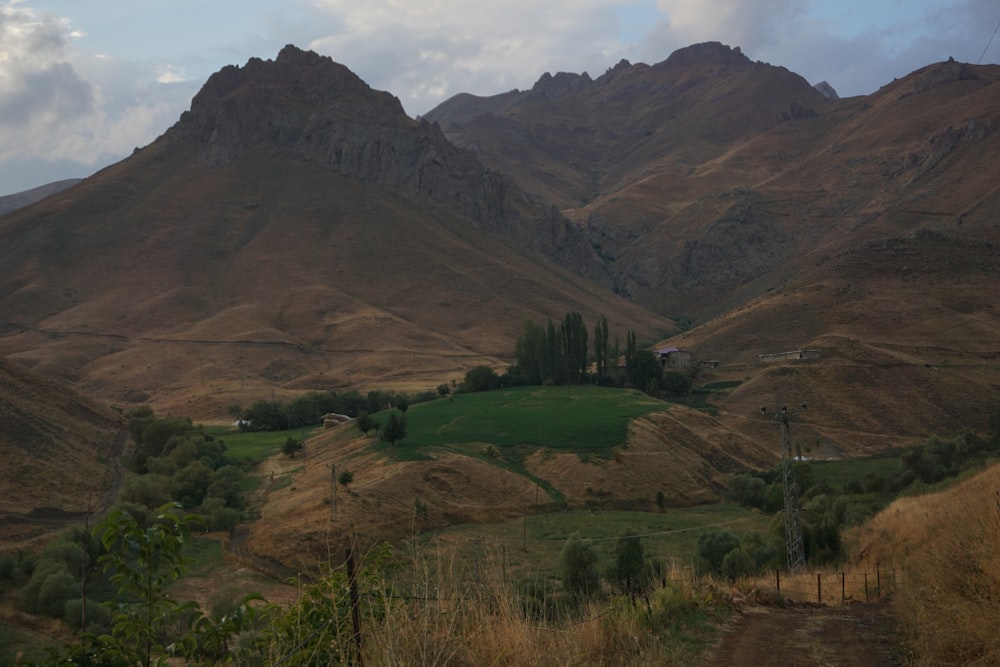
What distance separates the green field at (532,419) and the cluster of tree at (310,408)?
7.50 meters

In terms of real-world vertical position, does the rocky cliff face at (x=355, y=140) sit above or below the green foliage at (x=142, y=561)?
above

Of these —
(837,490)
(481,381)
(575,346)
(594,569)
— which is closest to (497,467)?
(837,490)

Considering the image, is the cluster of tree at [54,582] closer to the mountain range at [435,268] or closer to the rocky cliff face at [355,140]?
the mountain range at [435,268]

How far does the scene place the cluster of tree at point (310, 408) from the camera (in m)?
78.2

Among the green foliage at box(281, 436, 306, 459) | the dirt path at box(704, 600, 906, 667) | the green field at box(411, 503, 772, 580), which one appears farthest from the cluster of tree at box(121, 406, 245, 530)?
the dirt path at box(704, 600, 906, 667)

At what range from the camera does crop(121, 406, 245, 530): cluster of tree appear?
4319 cm

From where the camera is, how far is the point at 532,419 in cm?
6181

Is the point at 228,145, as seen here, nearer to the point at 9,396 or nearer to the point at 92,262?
the point at 92,262

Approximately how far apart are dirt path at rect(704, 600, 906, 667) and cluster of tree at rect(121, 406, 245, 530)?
27306 millimetres

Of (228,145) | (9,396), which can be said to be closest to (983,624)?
(9,396)

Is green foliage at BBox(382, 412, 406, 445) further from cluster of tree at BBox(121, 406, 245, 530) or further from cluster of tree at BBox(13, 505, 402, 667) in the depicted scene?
cluster of tree at BBox(13, 505, 402, 667)

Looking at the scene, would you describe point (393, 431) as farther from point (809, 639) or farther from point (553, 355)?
point (809, 639)

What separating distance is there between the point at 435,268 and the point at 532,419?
84.5m

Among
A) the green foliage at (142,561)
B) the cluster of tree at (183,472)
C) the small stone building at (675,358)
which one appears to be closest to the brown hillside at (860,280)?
the small stone building at (675,358)
